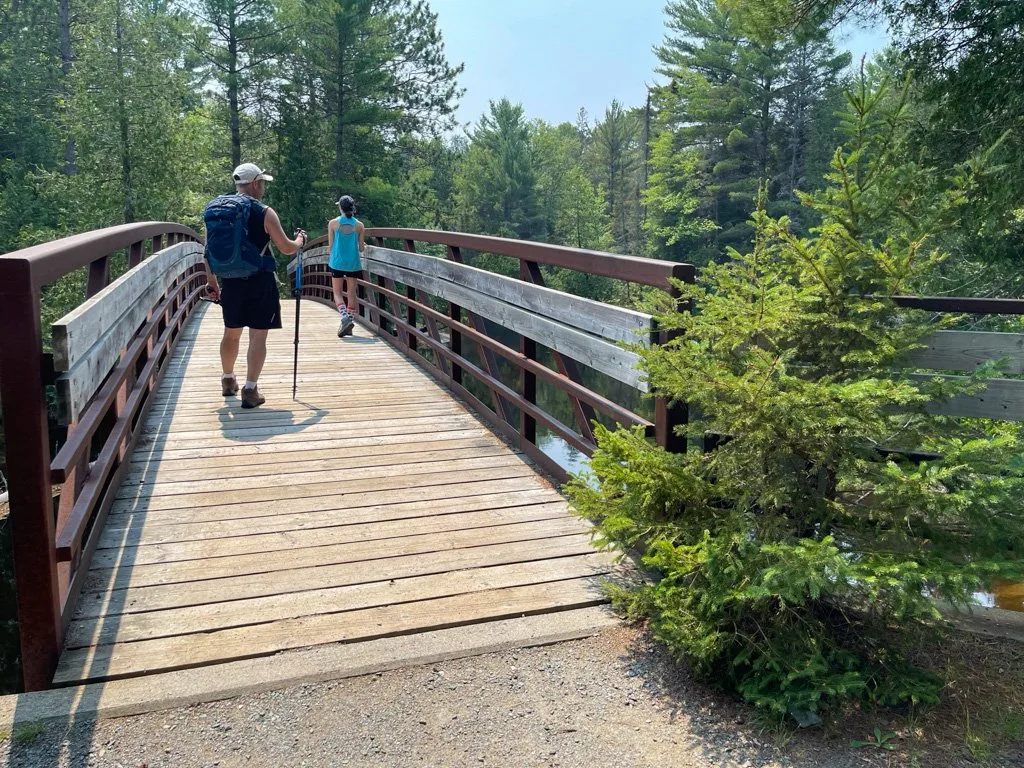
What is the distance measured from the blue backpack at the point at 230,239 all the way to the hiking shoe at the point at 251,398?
34.8 inches

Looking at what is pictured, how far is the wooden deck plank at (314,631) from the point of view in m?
2.65

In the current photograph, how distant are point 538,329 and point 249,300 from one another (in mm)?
2395

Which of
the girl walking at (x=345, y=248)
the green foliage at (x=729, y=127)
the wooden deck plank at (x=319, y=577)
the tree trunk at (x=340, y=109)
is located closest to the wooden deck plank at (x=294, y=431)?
the wooden deck plank at (x=319, y=577)

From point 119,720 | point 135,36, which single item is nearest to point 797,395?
point 119,720

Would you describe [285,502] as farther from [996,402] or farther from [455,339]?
[996,402]

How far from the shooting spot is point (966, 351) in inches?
120

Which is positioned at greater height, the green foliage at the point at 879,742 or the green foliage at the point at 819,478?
the green foliage at the point at 819,478

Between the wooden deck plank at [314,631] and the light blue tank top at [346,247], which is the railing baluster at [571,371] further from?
the light blue tank top at [346,247]

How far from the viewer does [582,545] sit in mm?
3689

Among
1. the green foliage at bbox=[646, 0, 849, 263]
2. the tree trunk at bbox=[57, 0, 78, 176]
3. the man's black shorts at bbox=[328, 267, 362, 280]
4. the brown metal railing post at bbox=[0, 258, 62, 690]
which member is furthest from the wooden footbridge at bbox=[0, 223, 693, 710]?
the green foliage at bbox=[646, 0, 849, 263]

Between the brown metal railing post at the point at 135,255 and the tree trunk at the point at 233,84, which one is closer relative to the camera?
the brown metal railing post at the point at 135,255

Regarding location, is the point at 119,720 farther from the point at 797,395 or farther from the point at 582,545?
the point at 797,395

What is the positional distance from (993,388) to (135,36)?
106 ft

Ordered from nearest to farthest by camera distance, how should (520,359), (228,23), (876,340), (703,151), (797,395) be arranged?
(797,395) < (876,340) < (520,359) < (228,23) < (703,151)
